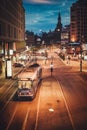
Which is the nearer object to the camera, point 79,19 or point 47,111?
point 47,111

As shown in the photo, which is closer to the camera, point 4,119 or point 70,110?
point 4,119

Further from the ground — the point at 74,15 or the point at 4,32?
the point at 74,15

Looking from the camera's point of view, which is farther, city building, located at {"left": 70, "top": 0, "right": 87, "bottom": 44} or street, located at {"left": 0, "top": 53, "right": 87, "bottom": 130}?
city building, located at {"left": 70, "top": 0, "right": 87, "bottom": 44}

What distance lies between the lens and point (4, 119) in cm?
2811

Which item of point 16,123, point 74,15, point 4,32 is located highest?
point 74,15

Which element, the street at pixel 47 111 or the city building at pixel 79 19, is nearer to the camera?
the street at pixel 47 111

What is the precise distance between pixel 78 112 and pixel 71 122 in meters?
3.69

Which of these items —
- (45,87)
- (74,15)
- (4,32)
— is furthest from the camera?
(74,15)

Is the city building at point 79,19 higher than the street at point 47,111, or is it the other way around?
the city building at point 79,19

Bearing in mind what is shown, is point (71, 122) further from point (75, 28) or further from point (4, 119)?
point (75, 28)

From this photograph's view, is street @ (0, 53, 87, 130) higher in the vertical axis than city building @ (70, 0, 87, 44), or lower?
lower

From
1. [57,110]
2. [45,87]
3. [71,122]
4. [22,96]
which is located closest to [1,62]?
[45,87]

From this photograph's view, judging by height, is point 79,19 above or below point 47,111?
above

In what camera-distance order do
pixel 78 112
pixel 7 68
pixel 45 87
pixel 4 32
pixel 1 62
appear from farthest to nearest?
1. pixel 4 32
2. pixel 1 62
3. pixel 7 68
4. pixel 45 87
5. pixel 78 112
